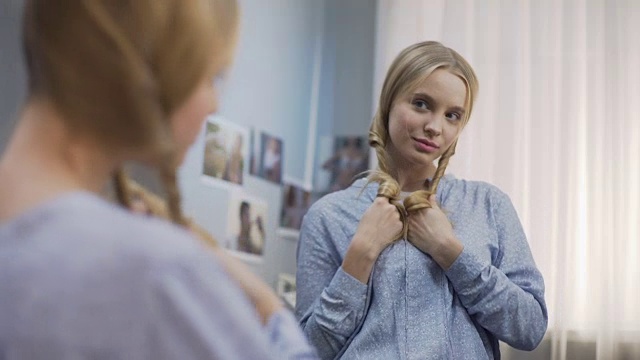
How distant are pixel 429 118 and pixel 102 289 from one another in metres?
1.16

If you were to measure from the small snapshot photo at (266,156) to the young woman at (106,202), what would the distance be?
6.91 feet

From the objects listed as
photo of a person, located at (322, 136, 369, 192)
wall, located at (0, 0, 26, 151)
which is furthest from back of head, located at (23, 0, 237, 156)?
photo of a person, located at (322, 136, 369, 192)

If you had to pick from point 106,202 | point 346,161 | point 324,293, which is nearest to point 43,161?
point 106,202

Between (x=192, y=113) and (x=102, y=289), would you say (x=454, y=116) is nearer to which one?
(x=192, y=113)

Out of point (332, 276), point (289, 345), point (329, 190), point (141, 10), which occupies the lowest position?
point (329, 190)

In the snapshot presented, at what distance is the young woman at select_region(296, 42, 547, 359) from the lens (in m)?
1.52

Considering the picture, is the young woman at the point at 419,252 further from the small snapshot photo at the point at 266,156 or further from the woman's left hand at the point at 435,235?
the small snapshot photo at the point at 266,156

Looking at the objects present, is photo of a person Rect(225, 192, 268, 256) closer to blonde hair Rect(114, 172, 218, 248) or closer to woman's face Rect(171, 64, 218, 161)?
blonde hair Rect(114, 172, 218, 248)

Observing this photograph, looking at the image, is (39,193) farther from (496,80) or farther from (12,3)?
(496,80)

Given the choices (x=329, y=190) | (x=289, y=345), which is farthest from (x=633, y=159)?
(x=289, y=345)

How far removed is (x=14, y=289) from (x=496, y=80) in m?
2.40

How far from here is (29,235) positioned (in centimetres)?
55

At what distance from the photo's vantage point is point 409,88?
1.65 metres

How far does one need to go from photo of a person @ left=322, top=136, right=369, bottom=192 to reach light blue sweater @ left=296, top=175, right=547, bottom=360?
1.39 metres
